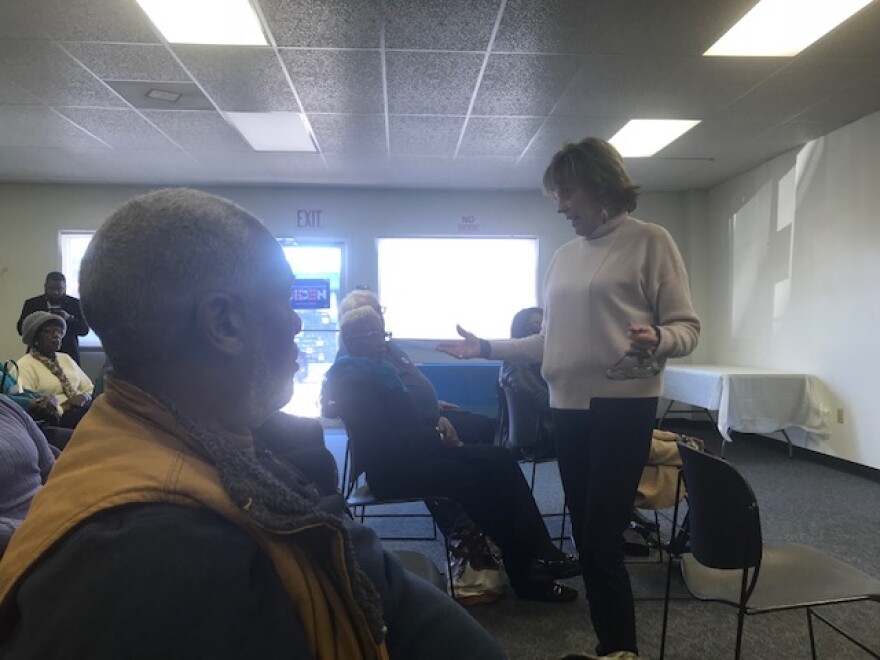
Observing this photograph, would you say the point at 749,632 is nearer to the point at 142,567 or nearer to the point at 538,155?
the point at 142,567

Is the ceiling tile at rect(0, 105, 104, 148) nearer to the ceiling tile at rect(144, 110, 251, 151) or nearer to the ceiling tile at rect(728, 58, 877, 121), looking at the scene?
the ceiling tile at rect(144, 110, 251, 151)

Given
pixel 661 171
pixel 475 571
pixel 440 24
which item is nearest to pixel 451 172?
pixel 661 171

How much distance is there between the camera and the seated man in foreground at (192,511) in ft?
1.48

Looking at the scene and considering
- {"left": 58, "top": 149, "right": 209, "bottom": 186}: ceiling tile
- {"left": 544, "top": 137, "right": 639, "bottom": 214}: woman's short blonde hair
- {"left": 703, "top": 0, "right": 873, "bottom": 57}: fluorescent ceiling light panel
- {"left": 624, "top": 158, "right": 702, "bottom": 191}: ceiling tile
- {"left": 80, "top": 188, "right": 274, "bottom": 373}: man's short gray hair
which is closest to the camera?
{"left": 80, "top": 188, "right": 274, "bottom": 373}: man's short gray hair

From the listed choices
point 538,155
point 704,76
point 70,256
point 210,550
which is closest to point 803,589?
point 210,550

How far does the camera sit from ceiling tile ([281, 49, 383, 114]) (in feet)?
11.0

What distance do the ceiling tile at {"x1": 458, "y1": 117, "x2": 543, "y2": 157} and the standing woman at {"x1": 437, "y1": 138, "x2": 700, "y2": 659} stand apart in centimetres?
294

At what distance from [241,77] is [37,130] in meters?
2.13

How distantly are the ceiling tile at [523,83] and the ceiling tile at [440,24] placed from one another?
0.93 ft

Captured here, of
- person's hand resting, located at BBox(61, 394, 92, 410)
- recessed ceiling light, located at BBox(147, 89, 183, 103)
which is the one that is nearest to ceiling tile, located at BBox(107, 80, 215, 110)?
recessed ceiling light, located at BBox(147, 89, 183, 103)

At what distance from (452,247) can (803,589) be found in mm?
5693

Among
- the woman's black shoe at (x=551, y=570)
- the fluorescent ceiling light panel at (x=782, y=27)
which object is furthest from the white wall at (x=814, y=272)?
the woman's black shoe at (x=551, y=570)

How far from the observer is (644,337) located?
1382 mm

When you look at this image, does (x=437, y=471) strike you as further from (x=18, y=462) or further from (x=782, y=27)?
(x=782, y=27)
